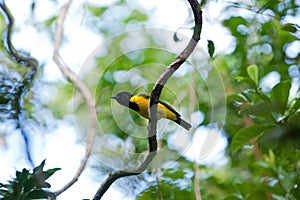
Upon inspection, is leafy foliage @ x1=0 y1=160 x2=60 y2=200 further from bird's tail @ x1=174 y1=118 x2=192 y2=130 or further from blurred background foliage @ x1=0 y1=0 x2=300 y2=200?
bird's tail @ x1=174 y1=118 x2=192 y2=130

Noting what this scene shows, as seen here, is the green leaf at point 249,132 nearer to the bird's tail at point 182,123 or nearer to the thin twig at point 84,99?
the bird's tail at point 182,123

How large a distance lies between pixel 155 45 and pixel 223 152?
46.6 inches

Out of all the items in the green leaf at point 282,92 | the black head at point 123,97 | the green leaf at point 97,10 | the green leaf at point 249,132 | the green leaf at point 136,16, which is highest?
the black head at point 123,97

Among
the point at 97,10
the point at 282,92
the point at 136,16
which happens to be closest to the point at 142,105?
the point at 282,92

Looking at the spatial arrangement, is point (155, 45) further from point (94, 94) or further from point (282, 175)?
point (282, 175)

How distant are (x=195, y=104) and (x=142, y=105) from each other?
28.2 inches

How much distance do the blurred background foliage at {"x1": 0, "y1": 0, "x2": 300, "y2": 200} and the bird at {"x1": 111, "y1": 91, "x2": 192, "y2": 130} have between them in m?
0.03

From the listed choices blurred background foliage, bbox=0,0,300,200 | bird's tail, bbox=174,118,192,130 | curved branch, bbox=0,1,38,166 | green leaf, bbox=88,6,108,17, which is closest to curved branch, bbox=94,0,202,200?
blurred background foliage, bbox=0,0,300,200

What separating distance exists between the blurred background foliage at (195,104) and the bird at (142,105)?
0.03 m

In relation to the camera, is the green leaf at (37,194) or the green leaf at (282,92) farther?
the green leaf at (282,92)

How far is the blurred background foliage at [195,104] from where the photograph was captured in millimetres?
1906

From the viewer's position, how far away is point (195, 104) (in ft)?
8.62

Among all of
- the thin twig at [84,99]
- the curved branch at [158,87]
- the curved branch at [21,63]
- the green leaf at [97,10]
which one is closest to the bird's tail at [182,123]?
the thin twig at [84,99]

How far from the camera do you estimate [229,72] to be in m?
3.56
